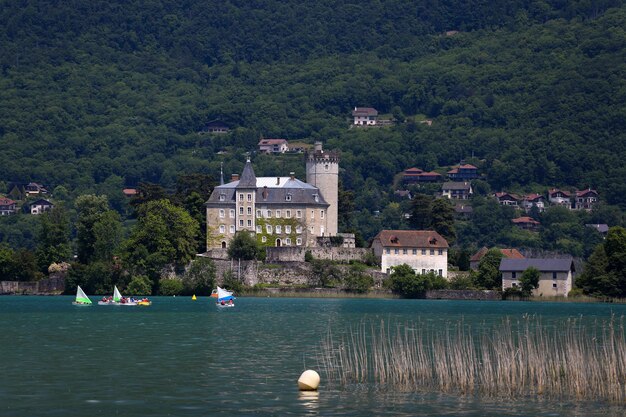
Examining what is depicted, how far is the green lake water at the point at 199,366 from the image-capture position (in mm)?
38656

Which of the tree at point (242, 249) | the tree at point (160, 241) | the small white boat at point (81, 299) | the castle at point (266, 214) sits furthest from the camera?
the castle at point (266, 214)

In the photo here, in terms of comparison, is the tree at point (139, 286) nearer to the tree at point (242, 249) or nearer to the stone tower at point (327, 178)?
the tree at point (242, 249)

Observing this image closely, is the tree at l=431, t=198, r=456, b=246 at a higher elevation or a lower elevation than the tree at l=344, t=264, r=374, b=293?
higher

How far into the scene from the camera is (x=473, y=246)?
182500mm

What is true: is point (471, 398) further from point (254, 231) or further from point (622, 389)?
point (254, 231)

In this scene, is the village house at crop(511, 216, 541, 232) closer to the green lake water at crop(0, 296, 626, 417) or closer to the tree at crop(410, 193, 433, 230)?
the tree at crop(410, 193, 433, 230)

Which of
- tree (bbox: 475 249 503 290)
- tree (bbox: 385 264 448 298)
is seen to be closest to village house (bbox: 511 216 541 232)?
tree (bbox: 475 249 503 290)

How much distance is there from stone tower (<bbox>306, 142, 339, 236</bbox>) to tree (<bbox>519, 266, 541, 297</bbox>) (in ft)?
76.1

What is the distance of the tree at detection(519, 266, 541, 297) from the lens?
110375 millimetres

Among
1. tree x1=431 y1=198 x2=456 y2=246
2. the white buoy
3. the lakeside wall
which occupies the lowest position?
the white buoy

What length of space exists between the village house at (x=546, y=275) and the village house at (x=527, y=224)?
82890 mm

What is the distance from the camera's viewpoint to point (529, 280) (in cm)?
11044

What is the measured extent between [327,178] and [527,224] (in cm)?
7482

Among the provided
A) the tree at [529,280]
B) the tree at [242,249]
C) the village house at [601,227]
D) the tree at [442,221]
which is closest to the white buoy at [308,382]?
the tree at [529,280]
